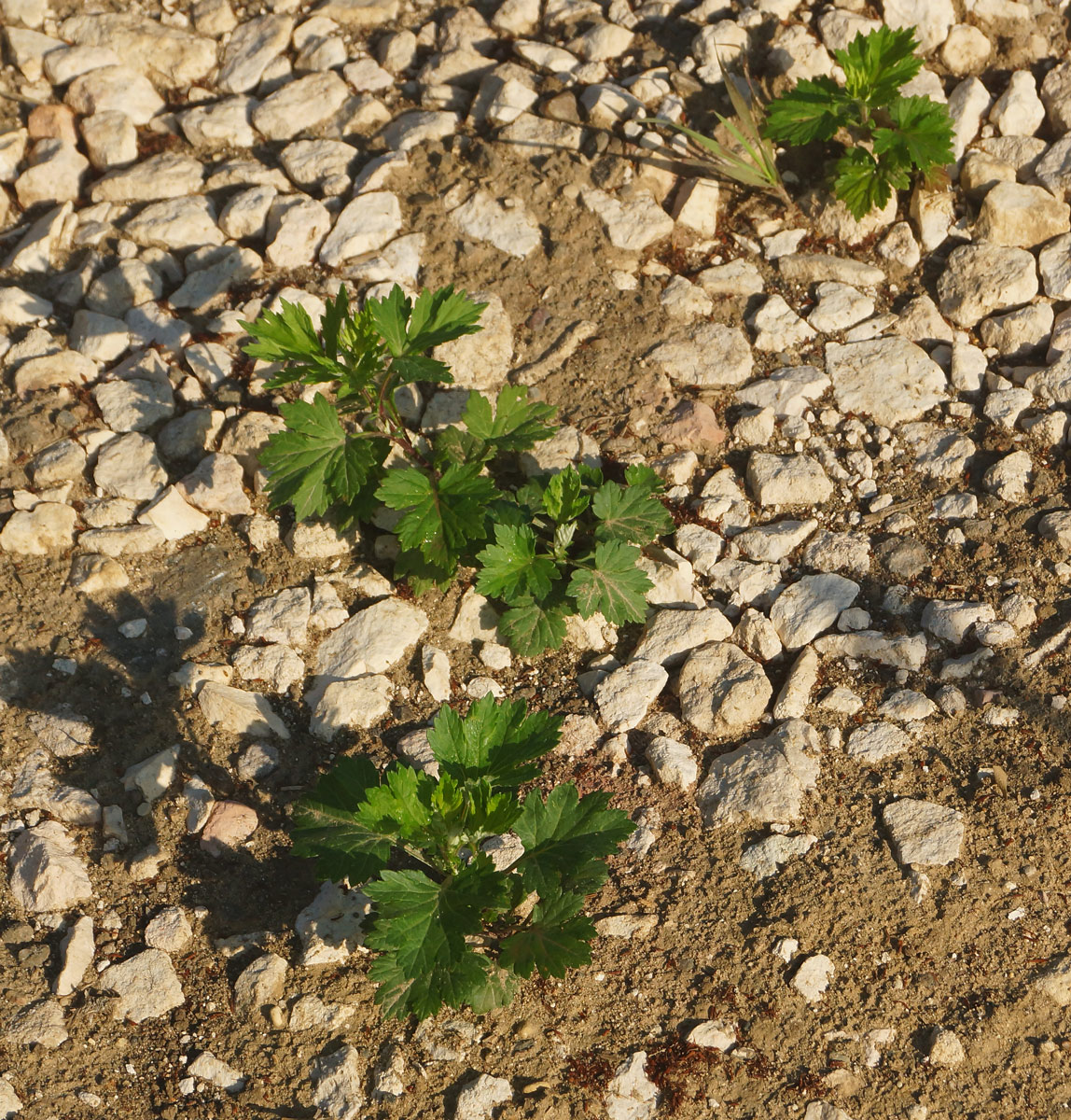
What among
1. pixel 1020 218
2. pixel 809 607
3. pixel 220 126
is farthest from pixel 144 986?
pixel 1020 218

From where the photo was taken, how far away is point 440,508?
377 centimetres

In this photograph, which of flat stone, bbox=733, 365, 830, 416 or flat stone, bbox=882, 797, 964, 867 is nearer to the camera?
flat stone, bbox=882, 797, 964, 867

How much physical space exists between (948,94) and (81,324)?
3.93m

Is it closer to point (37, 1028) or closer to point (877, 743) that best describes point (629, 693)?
point (877, 743)

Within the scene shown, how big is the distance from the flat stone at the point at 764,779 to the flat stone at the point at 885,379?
56.7 inches

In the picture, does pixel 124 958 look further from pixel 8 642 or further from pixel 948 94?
pixel 948 94

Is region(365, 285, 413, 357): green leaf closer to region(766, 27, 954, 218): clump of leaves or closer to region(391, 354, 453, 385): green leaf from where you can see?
region(391, 354, 453, 385): green leaf

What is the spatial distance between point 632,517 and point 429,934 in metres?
1.57

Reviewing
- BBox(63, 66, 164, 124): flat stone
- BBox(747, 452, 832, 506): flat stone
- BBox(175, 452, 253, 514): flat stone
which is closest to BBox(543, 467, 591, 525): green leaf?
BBox(747, 452, 832, 506): flat stone

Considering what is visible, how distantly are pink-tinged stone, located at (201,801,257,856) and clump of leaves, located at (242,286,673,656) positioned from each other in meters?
0.95

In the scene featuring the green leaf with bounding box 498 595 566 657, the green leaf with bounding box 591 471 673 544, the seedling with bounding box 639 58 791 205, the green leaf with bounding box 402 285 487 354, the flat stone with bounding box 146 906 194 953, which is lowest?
the flat stone with bounding box 146 906 194 953

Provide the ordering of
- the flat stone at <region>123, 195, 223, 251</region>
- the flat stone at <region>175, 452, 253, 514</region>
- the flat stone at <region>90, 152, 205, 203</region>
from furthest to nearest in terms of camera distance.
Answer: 1. the flat stone at <region>90, 152, 205, 203</region>
2. the flat stone at <region>123, 195, 223, 251</region>
3. the flat stone at <region>175, 452, 253, 514</region>

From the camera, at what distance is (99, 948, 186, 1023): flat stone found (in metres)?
3.11

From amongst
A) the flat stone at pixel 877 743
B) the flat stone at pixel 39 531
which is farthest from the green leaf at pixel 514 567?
the flat stone at pixel 39 531
